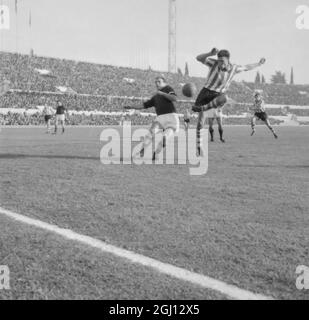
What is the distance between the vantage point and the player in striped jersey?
10141 millimetres

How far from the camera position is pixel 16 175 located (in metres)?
7.13

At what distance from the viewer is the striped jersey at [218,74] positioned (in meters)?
10.2

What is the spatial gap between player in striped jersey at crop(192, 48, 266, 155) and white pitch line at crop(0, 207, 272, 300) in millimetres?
6635

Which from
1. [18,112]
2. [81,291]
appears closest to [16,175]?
[81,291]

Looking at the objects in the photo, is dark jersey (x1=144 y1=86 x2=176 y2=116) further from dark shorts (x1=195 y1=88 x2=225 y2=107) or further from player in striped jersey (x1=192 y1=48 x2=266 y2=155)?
dark shorts (x1=195 y1=88 x2=225 y2=107)

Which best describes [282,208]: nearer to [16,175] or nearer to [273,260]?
[273,260]

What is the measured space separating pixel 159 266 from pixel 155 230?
89cm

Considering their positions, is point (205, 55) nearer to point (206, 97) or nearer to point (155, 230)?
point (206, 97)

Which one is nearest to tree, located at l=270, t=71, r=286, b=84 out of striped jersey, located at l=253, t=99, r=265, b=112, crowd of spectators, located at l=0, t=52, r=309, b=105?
crowd of spectators, located at l=0, t=52, r=309, b=105

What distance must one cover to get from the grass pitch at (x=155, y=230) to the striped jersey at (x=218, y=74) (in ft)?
11.3

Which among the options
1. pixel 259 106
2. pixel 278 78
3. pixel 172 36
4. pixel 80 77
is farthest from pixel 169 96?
pixel 278 78

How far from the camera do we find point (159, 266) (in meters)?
3.04

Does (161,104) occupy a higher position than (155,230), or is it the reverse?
(161,104)

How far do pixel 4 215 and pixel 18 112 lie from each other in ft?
128
